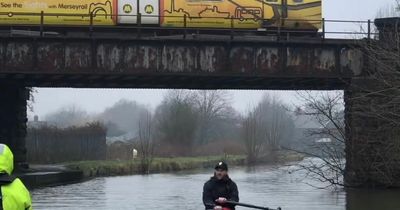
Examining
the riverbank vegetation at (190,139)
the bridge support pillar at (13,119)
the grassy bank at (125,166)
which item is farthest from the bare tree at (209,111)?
the bridge support pillar at (13,119)

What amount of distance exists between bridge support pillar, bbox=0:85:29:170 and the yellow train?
5.58 m

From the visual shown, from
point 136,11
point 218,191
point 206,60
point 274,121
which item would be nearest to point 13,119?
point 136,11

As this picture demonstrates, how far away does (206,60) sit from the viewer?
25.8 meters

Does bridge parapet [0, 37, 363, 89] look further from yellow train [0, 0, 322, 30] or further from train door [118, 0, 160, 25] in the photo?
train door [118, 0, 160, 25]

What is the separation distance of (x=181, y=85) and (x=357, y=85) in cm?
879

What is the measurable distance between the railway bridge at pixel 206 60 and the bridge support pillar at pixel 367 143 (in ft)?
0.13

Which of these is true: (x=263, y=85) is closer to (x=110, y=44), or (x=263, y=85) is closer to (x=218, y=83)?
(x=218, y=83)

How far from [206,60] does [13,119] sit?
37.6 feet

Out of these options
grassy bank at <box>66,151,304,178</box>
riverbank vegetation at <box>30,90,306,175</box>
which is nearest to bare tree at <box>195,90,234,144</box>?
riverbank vegetation at <box>30,90,306,175</box>

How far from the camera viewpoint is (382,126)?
2464cm

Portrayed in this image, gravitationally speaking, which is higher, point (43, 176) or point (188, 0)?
point (188, 0)

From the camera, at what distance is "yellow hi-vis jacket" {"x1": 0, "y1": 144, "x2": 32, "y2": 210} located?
457 centimetres

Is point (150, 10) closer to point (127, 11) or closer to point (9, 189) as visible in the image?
point (127, 11)

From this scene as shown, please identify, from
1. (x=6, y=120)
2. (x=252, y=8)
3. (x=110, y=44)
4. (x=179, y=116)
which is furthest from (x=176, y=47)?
(x=179, y=116)
